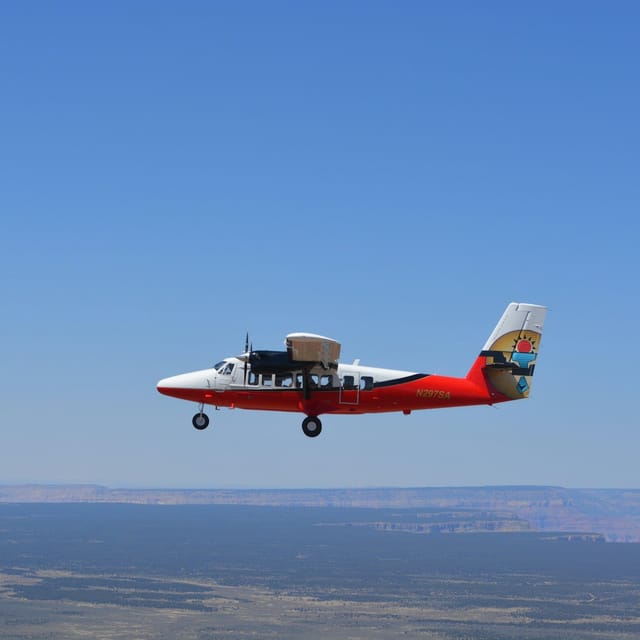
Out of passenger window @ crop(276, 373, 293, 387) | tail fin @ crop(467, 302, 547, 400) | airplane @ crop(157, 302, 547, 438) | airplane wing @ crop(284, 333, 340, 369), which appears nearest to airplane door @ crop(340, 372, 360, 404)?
airplane @ crop(157, 302, 547, 438)

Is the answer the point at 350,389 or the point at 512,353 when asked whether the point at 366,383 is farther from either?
the point at 512,353

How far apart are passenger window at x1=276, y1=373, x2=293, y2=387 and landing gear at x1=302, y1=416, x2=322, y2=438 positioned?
301cm

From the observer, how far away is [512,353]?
77.8 m

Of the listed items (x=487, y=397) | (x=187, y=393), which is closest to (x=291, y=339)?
(x=187, y=393)

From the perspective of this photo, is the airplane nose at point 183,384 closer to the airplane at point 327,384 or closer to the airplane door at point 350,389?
the airplane at point 327,384

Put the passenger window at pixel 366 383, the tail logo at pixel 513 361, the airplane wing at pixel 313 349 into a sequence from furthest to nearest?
1. the tail logo at pixel 513 361
2. the passenger window at pixel 366 383
3. the airplane wing at pixel 313 349

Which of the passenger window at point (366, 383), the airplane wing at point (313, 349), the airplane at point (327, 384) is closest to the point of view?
the airplane wing at point (313, 349)

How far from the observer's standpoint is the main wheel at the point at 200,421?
72.1 metres

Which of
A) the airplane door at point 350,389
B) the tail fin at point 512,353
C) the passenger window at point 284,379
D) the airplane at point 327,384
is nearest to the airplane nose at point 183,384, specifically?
the airplane at point 327,384

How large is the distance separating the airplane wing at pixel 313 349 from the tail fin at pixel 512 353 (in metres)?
12.2

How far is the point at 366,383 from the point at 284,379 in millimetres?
5860

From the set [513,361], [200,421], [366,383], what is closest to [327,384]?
[366,383]

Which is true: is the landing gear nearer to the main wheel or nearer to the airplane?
the airplane

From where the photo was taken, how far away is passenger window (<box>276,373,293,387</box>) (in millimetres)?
71500
